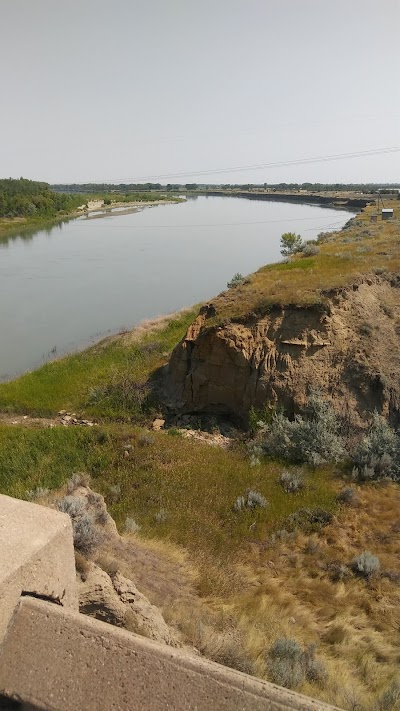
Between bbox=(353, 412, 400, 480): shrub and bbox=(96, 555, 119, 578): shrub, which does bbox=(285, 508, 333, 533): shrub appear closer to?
bbox=(353, 412, 400, 480): shrub

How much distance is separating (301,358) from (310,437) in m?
2.70

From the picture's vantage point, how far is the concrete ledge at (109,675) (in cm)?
311

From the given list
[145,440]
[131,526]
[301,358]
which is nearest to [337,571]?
[131,526]

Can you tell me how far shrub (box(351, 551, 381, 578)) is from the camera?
23.2ft

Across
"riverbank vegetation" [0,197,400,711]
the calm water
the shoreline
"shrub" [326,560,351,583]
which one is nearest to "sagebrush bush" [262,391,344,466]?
"riverbank vegetation" [0,197,400,711]

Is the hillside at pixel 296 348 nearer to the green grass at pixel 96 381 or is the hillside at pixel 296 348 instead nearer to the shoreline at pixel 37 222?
the green grass at pixel 96 381

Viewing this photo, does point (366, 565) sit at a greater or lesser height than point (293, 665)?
lesser

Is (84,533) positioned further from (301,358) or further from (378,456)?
(301,358)

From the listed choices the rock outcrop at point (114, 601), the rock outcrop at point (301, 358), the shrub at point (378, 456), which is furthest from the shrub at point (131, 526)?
the rock outcrop at point (301, 358)

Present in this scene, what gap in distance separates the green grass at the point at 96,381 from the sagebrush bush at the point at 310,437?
4.96 meters

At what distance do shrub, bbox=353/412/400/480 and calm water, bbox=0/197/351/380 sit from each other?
50.4ft

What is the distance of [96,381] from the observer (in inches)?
665

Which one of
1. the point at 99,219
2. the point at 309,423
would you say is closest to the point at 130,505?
the point at 309,423

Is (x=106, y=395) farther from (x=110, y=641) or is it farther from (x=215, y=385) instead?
(x=110, y=641)
